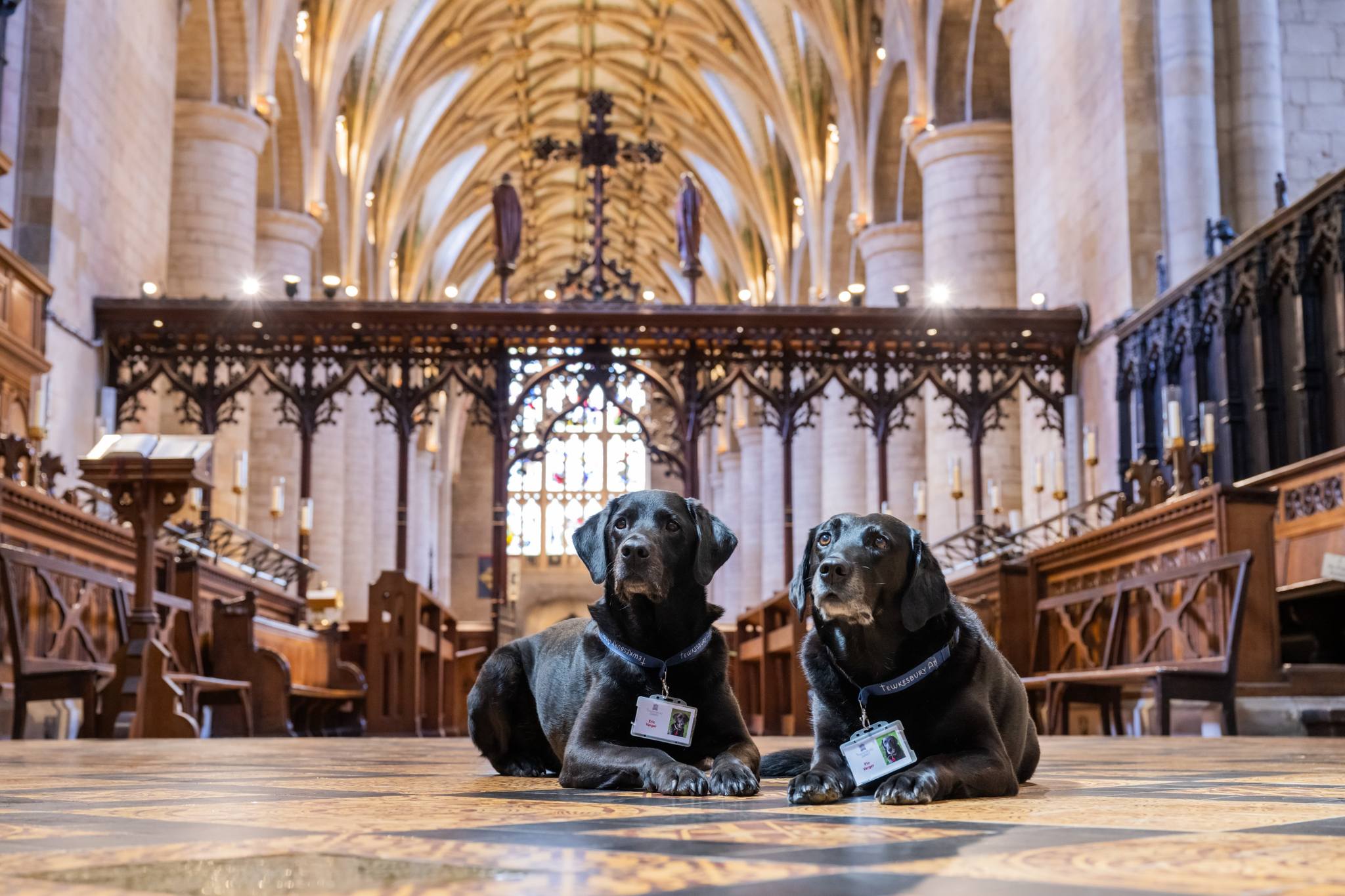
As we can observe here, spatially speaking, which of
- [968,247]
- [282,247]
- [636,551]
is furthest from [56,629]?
[282,247]

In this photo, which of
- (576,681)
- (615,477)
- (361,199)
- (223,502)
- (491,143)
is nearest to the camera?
(576,681)

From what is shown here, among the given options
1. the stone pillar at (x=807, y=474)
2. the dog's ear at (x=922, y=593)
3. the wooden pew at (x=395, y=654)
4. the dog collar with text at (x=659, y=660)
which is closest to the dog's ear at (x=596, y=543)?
the dog collar with text at (x=659, y=660)

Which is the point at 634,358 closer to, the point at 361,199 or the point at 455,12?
the point at 361,199

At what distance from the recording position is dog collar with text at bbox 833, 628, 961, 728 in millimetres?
2799

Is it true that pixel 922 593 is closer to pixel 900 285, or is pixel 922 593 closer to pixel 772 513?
pixel 900 285

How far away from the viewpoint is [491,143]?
34344 mm

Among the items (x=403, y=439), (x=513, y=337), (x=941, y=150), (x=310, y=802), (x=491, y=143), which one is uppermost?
(x=491, y=143)

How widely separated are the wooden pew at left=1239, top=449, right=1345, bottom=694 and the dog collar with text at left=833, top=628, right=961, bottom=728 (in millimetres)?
6626

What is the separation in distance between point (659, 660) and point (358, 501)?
2300 cm

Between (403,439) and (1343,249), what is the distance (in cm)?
879

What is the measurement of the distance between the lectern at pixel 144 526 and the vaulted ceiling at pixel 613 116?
11.6 meters

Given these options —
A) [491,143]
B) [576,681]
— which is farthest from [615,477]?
[576,681]

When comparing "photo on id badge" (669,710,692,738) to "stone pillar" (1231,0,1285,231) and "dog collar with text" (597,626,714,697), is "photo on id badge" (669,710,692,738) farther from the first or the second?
"stone pillar" (1231,0,1285,231)

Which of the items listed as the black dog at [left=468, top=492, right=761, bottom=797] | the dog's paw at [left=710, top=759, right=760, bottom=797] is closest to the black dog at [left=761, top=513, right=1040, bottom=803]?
the dog's paw at [left=710, top=759, right=760, bottom=797]
